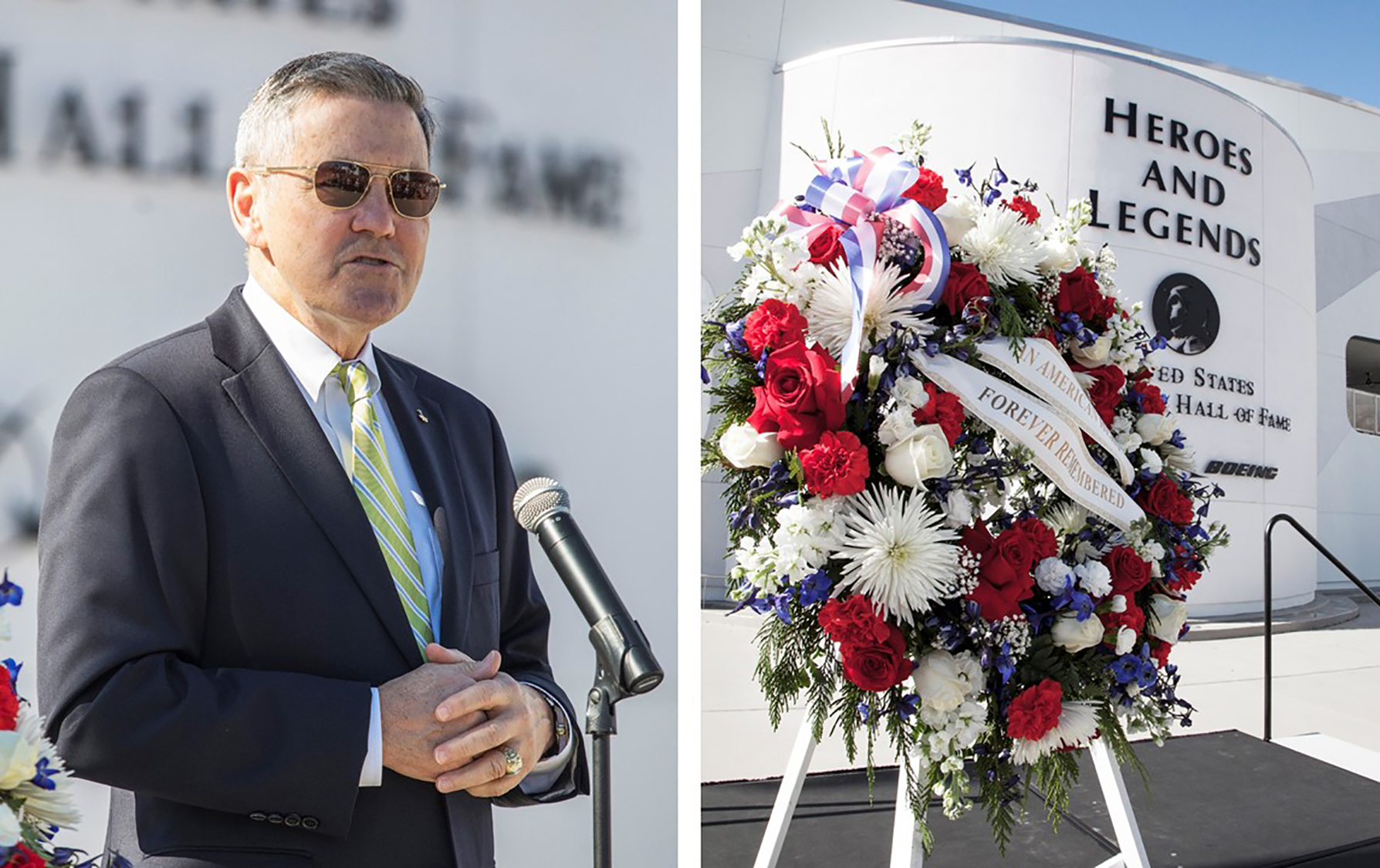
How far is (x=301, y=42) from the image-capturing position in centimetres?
179

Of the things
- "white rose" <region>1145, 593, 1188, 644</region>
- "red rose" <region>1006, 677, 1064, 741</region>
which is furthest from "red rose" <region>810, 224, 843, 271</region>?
"white rose" <region>1145, 593, 1188, 644</region>

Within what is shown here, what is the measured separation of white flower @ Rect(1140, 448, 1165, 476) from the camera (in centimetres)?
263

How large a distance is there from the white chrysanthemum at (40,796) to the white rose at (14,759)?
0.01 m

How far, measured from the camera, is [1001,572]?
2080mm

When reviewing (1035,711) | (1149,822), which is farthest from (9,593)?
(1149,822)

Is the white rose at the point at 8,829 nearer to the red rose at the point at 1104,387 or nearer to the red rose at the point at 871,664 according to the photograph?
the red rose at the point at 871,664

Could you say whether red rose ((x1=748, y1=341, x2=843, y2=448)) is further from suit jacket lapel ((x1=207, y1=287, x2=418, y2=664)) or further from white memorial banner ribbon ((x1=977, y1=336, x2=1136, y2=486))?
suit jacket lapel ((x1=207, y1=287, x2=418, y2=664))

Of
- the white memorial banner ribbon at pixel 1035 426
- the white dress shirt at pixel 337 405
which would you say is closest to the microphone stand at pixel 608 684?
the white dress shirt at pixel 337 405

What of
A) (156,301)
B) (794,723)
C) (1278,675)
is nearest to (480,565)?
(156,301)

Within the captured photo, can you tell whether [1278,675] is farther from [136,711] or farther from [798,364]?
[136,711]

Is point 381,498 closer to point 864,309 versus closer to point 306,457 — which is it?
point 306,457

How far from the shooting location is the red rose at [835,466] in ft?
6.59

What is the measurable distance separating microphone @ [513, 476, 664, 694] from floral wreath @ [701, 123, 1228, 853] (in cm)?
63

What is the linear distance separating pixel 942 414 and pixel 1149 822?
2.40 meters
